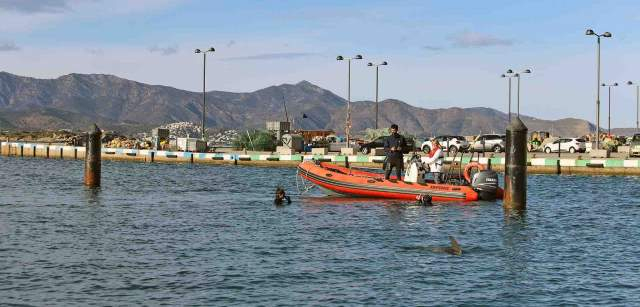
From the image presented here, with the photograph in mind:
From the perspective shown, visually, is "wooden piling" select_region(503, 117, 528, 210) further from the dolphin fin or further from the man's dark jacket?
the dolphin fin

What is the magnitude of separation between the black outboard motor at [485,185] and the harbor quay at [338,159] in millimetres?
7325

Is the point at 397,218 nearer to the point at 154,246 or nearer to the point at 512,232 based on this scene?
the point at 512,232

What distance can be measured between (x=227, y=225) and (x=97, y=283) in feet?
35.6

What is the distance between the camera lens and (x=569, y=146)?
8119cm

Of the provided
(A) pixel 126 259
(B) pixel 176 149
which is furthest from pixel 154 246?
(B) pixel 176 149

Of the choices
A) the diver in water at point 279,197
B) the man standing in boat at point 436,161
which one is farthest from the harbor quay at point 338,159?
the diver in water at point 279,197

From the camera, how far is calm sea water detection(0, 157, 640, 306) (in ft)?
61.7

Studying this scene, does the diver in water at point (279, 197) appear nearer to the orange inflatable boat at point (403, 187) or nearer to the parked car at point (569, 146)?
the orange inflatable boat at point (403, 187)

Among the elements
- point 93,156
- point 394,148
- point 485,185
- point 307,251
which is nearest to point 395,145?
point 394,148

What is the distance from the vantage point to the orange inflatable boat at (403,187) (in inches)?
1430

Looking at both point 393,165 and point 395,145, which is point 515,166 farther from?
point 393,165

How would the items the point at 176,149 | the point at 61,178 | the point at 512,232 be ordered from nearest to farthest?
the point at 512,232, the point at 61,178, the point at 176,149

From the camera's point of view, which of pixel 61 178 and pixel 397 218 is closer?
pixel 397 218

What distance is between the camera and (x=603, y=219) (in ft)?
111
